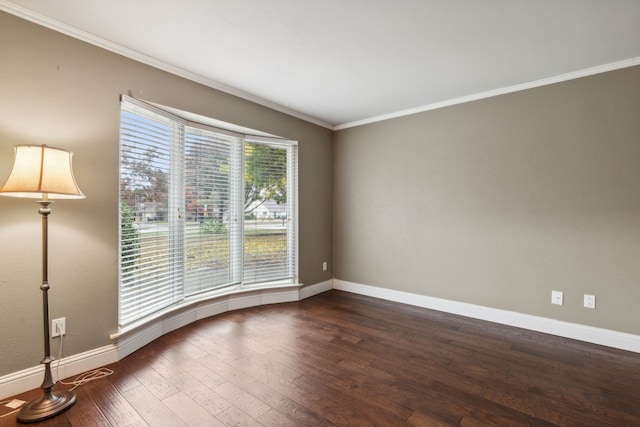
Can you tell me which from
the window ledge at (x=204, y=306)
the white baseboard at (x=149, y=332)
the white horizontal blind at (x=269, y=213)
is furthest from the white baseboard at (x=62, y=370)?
the white horizontal blind at (x=269, y=213)

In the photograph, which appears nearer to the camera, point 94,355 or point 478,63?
point 94,355

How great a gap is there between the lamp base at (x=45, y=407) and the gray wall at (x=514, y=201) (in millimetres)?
3386

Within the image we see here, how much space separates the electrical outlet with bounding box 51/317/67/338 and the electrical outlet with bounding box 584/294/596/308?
4.46 m

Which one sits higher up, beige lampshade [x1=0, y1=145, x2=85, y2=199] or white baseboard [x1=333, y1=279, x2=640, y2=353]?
beige lampshade [x1=0, y1=145, x2=85, y2=199]

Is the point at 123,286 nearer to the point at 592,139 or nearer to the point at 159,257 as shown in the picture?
the point at 159,257

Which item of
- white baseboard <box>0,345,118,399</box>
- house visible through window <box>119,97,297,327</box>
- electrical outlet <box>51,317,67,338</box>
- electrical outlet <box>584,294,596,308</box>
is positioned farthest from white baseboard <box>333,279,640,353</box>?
electrical outlet <box>51,317,67,338</box>

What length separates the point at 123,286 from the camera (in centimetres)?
250

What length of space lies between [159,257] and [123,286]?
0.42 metres

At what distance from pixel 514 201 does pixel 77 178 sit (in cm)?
405

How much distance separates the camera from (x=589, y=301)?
277 centimetres

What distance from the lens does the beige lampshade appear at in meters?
1.67

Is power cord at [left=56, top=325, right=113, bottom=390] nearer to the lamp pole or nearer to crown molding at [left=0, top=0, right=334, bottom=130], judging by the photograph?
the lamp pole

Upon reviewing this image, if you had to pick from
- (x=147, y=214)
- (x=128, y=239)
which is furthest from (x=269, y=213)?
(x=128, y=239)

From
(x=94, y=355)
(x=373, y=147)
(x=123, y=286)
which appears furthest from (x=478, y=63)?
(x=94, y=355)
